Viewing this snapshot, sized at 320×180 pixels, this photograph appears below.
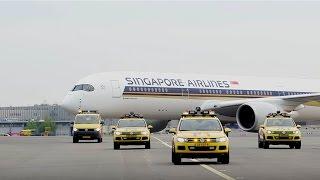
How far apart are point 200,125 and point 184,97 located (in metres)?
32.2

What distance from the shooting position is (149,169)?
77.7ft

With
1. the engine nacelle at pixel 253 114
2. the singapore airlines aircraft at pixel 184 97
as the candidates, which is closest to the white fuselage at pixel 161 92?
the singapore airlines aircraft at pixel 184 97

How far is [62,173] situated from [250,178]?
539cm

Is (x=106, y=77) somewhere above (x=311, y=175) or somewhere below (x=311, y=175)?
above

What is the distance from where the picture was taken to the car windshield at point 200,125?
27984mm

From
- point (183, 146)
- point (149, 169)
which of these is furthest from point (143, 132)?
point (149, 169)

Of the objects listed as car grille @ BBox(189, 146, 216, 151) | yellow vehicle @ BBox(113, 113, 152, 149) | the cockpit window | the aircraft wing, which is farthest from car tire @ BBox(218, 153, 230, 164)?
the aircraft wing

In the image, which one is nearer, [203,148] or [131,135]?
[203,148]

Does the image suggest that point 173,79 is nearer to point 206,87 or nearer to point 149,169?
point 206,87

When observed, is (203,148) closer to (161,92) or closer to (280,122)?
(280,122)

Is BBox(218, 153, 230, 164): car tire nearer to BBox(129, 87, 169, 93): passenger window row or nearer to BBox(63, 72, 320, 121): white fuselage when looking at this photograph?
BBox(63, 72, 320, 121): white fuselage

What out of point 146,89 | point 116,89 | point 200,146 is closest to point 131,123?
point 200,146

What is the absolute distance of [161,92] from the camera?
5938 centimetres

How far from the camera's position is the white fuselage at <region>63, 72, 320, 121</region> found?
57656 millimetres
